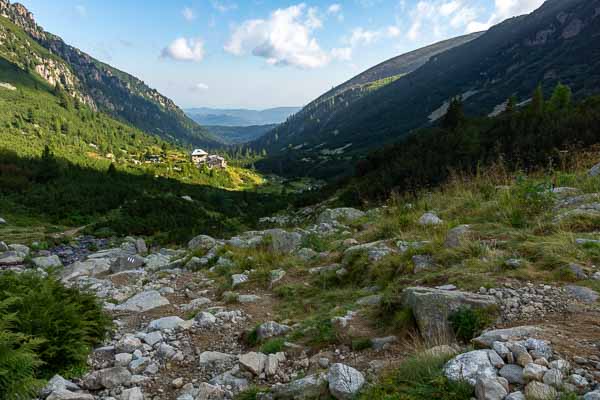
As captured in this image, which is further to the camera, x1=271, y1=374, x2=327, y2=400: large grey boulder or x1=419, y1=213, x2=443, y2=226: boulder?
x1=419, y1=213, x2=443, y2=226: boulder

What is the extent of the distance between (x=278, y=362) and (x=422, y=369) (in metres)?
1.99

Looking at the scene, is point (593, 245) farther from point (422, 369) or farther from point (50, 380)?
point (50, 380)

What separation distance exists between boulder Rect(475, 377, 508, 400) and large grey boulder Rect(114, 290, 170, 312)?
618cm

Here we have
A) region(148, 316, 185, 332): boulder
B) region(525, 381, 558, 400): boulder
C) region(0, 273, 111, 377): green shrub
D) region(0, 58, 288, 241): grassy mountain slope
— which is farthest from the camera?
region(0, 58, 288, 241): grassy mountain slope

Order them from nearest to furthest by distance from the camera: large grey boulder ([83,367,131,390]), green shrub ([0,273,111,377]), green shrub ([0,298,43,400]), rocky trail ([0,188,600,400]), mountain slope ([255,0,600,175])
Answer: rocky trail ([0,188,600,400]), green shrub ([0,298,43,400]), large grey boulder ([83,367,131,390]), green shrub ([0,273,111,377]), mountain slope ([255,0,600,175])

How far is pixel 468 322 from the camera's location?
371 cm

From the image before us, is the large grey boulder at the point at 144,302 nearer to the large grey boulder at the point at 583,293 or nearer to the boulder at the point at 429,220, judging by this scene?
the boulder at the point at 429,220

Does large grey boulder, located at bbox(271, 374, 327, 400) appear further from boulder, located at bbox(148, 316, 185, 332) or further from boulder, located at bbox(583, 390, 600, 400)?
boulder, located at bbox(148, 316, 185, 332)

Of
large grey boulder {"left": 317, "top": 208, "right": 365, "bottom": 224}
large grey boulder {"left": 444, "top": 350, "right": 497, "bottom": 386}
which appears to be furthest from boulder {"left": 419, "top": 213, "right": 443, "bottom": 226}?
large grey boulder {"left": 444, "top": 350, "right": 497, "bottom": 386}

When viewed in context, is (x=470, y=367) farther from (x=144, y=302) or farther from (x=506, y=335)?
(x=144, y=302)

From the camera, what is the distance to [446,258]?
5.53 m

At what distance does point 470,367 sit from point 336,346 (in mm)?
1954

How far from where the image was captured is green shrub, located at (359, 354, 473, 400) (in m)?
2.53

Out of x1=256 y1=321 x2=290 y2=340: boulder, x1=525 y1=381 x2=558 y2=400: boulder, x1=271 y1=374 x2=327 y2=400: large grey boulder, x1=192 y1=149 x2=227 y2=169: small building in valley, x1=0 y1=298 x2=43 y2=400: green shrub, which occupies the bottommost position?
x1=256 y1=321 x2=290 y2=340: boulder
